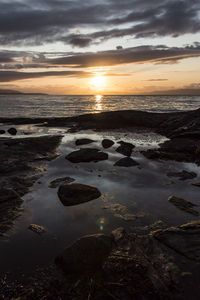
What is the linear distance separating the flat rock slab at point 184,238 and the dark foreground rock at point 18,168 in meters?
4.02

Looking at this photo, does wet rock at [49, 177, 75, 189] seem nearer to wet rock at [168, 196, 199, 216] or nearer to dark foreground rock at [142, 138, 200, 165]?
wet rock at [168, 196, 199, 216]

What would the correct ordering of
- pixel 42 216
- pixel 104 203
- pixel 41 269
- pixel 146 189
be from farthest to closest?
pixel 146 189, pixel 104 203, pixel 42 216, pixel 41 269

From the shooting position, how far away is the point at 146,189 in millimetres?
7824

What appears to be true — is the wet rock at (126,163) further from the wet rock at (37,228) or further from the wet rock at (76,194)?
the wet rock at (37,228)

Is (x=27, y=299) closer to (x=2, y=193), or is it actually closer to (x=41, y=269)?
(x=41, y=269)

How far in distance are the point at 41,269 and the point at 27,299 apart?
65cm

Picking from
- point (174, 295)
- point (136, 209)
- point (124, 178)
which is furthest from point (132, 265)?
Result: point (124, 178)

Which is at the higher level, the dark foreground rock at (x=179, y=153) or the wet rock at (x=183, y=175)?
the wet rock at (x=183, y=175)

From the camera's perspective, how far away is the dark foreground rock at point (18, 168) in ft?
21.1

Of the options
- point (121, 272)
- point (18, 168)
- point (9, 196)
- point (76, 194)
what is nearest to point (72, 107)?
point (18, 168)

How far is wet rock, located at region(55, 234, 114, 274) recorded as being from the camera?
163 inches

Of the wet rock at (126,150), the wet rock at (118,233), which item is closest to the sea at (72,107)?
the wet rock at (126,150)

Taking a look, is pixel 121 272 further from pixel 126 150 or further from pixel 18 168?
pixel 126 150

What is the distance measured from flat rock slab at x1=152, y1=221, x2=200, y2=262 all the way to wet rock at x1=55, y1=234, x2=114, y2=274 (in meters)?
1.39
